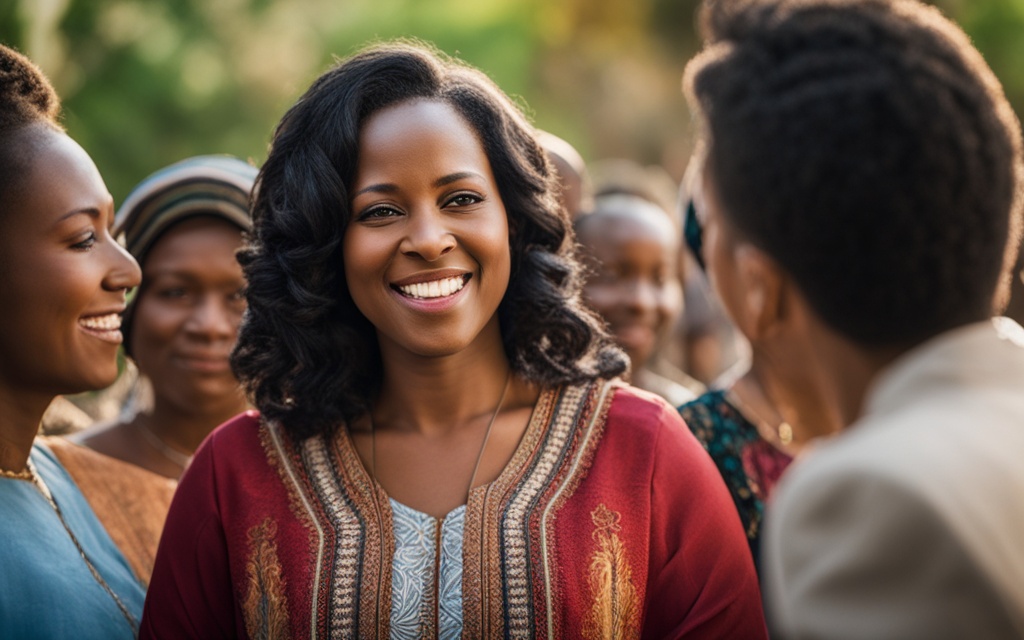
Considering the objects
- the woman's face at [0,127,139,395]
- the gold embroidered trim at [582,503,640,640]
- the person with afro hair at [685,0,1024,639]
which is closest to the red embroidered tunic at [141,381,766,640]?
the gold embroidered trim at [582,503,640,640]

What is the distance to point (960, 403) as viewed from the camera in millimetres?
1672

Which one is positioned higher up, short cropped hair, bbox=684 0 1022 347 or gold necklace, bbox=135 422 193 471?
short cropped hair, bbox=684 0 1022 347

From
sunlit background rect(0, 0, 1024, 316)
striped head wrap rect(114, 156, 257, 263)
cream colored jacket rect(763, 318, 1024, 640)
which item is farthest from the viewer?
sunlit background rect(0, 0, 1024, 316)

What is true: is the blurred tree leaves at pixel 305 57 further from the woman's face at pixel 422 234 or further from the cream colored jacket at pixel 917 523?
the cream colored jacket at pixel 917 523

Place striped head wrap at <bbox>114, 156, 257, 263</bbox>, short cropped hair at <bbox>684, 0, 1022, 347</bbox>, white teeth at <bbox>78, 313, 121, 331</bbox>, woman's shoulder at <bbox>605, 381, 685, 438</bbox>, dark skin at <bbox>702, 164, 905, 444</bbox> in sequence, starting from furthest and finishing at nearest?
striped head wrap at <bbox>114, 156, 257, 263</bbox>, white teeth at <bbox>78, 313, 121, 331</bbox>, woman's shoulder at <bbox>605, 381, 685, 438</bbox>, dark skin at <bbox>702, 164, 905, 444</bbox>, short cropped hair at <bbox>684, 0, 1022, 347</bbox>

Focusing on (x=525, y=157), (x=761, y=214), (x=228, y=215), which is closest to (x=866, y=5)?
(x=761, y=214)

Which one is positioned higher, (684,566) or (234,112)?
(684,566)

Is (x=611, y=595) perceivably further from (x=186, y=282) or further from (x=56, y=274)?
(x=186, y=282)

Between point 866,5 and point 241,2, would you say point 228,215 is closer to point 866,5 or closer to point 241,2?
point 866,5

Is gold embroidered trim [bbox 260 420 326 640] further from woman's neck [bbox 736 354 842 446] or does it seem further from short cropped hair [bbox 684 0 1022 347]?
short cropped hair [bbox 684 0 1022 347]

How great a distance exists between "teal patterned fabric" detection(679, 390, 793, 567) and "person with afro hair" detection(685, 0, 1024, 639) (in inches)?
47.6

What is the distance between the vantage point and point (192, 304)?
4.03 meters

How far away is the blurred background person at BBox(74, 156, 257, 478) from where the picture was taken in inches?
156

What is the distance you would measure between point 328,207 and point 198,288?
4.14 ft
